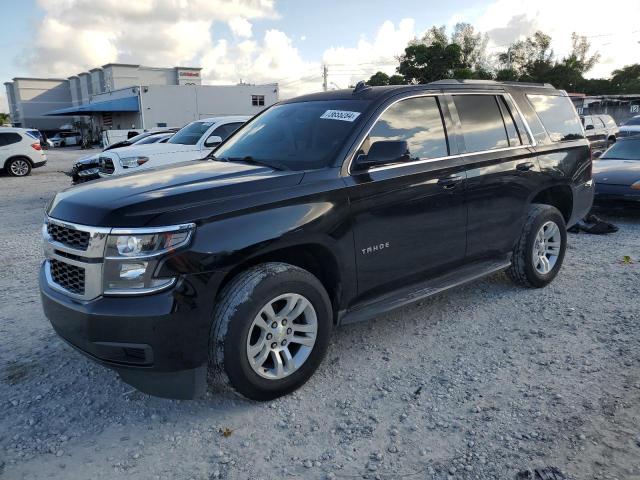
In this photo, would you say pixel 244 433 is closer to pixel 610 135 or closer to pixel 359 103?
pixel 359 103

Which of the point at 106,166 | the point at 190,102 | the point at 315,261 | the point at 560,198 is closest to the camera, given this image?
the point at 315,261

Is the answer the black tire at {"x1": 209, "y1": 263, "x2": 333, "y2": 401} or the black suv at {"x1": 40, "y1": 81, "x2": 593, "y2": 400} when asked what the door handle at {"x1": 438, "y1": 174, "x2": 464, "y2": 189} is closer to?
the black suv at {"x1": 40, "y1": 81, "x2": 593, "y2": 400}

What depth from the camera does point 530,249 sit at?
16.4 feet

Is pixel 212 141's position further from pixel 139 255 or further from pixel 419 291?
pixel 139 255

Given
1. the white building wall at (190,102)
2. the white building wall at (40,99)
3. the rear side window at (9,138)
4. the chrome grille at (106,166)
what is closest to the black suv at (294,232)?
the chrome grille at (106,166)

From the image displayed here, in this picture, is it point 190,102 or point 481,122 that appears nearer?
point 481,122

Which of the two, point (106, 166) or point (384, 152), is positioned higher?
point (384, 152)

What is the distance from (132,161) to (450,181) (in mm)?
7678

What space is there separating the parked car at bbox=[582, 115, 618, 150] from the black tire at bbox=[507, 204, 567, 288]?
12391mm

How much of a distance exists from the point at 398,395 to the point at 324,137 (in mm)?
1874

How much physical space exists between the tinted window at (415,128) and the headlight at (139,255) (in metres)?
1.58

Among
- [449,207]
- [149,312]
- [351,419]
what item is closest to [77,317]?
[149,312]

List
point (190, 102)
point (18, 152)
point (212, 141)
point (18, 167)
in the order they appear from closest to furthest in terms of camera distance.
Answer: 1. point (212, 141)
2. point (18, 152)
3. point (18, 167)
4. point (190, 102)

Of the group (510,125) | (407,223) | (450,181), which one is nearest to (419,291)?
(407,223)
